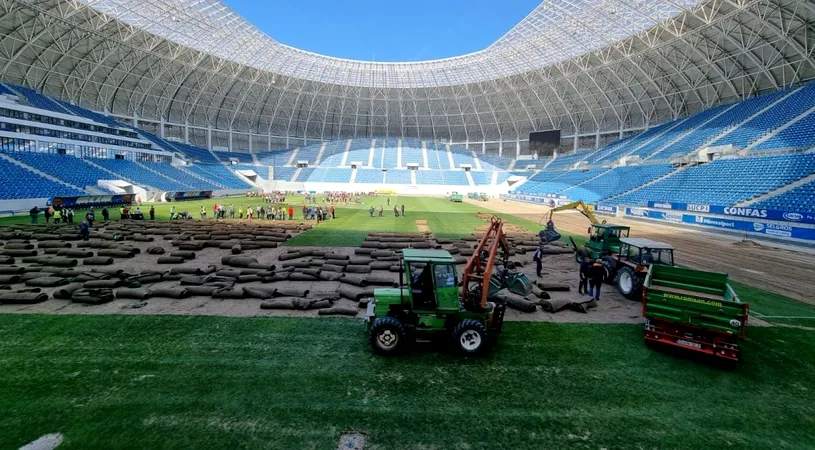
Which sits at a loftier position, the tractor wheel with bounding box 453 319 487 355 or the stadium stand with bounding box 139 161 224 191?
the stadium stand with bounding box 139 161 224 191

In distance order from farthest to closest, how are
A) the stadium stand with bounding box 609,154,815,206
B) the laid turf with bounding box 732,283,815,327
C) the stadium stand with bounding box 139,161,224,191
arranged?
1. the stadium stand with bounding box 139,161,224,191
2. the stadium stand with bounding box 609,154,815,206
3. the laid turf with bounding box 732,283,815,327

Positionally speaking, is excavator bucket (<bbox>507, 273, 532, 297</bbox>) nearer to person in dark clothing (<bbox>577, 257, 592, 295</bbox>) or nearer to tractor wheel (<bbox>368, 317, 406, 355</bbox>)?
person in dark clothing (<bbox>577, 257, 592, 295</bbox>)

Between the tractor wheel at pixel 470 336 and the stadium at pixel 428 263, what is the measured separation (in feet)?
0.14

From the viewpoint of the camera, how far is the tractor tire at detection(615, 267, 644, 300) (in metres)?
12.8

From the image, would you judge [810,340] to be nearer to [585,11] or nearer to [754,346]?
[754,346]

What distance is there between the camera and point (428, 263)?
8250 mm

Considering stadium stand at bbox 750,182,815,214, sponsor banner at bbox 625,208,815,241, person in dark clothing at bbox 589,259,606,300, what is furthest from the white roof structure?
person in dark clothing at bbox 589,259,606,300

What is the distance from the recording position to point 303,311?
11.1 metres

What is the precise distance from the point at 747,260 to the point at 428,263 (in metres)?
20.9

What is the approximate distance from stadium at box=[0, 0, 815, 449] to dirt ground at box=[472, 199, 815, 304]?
0.25m

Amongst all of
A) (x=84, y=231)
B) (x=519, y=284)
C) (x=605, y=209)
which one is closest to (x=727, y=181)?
(x=605, y=209)

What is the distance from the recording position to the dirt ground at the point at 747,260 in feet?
49.9

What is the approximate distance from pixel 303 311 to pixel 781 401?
1063 cm

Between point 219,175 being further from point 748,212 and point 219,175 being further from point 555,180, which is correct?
point 748,212
